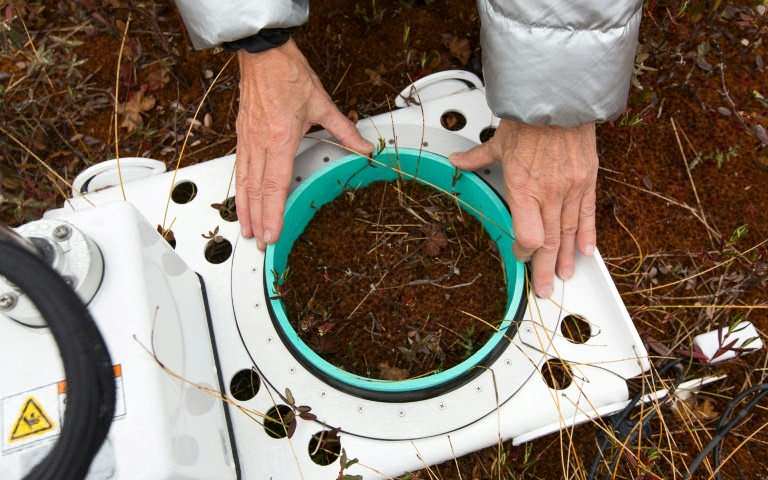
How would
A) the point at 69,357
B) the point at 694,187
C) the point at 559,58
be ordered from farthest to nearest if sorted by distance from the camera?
the point at 694,187 → the point at 559,58 → the point at 69,357

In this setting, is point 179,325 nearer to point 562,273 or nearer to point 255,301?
point 255,301

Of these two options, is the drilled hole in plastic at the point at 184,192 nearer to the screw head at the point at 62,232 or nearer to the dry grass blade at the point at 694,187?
the screw head at the point at 62,232

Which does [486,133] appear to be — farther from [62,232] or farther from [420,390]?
[62,232]

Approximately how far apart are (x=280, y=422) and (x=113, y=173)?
0.63 metres

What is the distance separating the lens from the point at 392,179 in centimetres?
123

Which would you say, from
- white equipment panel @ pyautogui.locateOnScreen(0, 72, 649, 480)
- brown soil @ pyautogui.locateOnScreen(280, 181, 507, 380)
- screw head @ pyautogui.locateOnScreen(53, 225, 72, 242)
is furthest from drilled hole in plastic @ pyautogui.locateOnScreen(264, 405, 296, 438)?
screw head @ pyautogui.locateOnScreen(53, 225, 72, 242)

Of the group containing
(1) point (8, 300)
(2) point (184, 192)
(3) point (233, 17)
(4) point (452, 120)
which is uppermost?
(3) point (233, 17)

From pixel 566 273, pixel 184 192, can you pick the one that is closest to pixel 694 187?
pixel 566 273

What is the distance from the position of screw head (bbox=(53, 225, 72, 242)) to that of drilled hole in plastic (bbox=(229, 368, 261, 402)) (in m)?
0.43

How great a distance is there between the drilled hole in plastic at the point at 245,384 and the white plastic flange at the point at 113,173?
1.54 feet

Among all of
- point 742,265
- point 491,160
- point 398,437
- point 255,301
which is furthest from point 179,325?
point 742,265

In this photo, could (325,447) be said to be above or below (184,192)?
below

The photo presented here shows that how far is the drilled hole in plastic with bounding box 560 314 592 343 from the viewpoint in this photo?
1.02 m

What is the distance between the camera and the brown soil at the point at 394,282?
1.12 m
